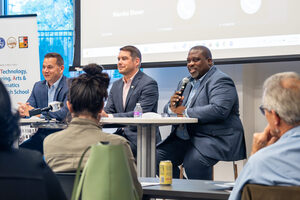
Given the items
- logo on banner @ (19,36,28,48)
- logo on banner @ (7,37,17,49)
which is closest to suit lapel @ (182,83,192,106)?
logo on banner @ (19,36,28,48)

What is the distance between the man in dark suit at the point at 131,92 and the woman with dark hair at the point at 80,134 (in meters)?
2.21

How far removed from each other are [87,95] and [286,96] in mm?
851

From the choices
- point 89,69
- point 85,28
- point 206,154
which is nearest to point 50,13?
point 85,28

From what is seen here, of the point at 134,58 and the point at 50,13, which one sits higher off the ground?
the point at 50,13

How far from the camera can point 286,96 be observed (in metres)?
1.74

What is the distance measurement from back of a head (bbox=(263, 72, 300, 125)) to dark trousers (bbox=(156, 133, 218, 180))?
7.22ft

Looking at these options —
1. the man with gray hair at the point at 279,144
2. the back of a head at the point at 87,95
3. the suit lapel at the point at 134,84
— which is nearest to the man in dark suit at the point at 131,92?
the suit lapel at the point at 134,84

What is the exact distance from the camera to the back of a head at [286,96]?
68.3 inches

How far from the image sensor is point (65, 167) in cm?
194

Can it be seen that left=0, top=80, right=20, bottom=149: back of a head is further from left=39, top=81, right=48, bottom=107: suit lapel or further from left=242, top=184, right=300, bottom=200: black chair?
left=39, top=81, right=48, bottom=107: suit lapel

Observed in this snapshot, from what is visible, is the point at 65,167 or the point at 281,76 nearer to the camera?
the point at 281,76

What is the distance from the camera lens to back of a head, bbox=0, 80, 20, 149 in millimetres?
1074

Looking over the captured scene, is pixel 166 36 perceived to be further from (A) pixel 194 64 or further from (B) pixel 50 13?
(B) pixel 50 13

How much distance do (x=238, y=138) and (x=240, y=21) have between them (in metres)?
1.42
